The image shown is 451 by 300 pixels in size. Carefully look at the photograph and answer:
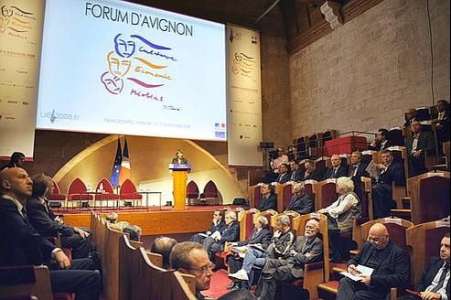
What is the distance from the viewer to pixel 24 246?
1853 mm

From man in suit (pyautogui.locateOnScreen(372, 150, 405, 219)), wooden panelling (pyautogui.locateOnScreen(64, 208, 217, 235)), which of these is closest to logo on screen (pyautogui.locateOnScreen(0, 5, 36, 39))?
wooden panelling (pyautogui.locateOnScreen(64, 208, 217, 235))

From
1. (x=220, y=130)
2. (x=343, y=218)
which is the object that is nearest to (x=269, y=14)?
(x=220, y=130)

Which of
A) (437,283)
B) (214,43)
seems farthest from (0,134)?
(437,283)

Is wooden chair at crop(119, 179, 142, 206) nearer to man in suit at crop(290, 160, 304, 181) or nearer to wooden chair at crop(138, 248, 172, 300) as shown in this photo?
man in suit at crop(290, 160, 304, 181)

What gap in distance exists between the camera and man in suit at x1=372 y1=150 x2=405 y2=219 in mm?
3785

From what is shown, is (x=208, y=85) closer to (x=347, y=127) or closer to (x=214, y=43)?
(x=214, y=43)

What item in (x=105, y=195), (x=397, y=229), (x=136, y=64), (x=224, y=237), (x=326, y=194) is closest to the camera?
(x=397, y=229)

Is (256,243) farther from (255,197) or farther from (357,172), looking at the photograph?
(255,197)

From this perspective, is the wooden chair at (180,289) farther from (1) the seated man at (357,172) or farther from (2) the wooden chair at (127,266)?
(1) the seated man at (357,172)

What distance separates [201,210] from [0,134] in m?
2.89

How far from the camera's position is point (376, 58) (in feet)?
20.5

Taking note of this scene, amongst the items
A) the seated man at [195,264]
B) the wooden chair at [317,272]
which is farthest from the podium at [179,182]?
the seated man at [195,264]

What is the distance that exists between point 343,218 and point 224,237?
1.55 metres

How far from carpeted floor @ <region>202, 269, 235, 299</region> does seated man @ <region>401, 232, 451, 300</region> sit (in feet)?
Answer: 5.48
